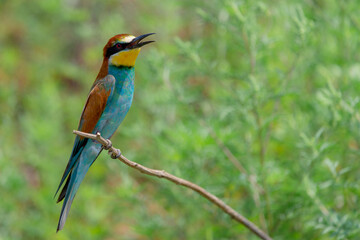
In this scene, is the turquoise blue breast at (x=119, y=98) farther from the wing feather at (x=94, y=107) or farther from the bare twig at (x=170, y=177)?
the bare twig at (x=170, y=177)

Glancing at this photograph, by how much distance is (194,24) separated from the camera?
4531mm

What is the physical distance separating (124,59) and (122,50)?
6 centimetres

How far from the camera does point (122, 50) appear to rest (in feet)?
6.31

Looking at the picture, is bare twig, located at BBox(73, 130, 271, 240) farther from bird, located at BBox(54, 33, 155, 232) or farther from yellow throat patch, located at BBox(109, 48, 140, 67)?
yellow throat patch, located at BBox(109, 48, 140, 67)

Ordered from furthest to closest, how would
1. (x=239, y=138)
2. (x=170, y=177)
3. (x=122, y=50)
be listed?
1. (x=239, y=138)
2. (x=122, y=50)
3. (x=170, y=177)

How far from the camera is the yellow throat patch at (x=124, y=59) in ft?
6.36

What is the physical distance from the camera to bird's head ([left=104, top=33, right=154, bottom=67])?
188 centimetres

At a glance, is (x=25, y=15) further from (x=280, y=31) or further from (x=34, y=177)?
(x=280, y=31)

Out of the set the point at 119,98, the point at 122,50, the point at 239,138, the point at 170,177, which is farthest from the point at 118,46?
the point at 239,138

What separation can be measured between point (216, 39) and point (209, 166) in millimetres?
907

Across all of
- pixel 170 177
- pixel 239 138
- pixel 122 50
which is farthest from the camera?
pixel 239 138

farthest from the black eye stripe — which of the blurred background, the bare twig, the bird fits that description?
the bare twig

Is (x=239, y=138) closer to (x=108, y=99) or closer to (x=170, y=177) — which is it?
(x=108, y=99)

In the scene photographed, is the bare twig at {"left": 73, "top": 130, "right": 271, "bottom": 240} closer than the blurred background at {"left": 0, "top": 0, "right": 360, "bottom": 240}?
Yes
